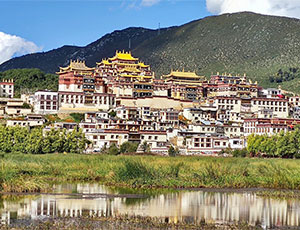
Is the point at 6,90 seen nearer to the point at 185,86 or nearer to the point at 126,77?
the point at 126,77

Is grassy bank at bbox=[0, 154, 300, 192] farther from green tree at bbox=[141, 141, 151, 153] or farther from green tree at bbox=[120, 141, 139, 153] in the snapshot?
green tree at bbox=[141, 141, 151, 153]

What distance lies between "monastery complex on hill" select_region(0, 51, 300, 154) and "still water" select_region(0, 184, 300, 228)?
41432mm

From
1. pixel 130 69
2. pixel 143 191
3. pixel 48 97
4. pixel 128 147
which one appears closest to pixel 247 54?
pixel 130 69

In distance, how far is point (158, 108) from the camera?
10006 cm

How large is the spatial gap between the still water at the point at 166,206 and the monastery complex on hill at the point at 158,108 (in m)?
41.4

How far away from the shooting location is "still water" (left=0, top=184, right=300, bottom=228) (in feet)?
94.1

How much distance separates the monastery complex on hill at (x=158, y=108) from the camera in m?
83.6

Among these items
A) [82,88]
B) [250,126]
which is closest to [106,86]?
[82,88]

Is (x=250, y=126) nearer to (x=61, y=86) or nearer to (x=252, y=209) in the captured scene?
(x=61, y=86)

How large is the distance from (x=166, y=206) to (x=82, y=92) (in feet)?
226

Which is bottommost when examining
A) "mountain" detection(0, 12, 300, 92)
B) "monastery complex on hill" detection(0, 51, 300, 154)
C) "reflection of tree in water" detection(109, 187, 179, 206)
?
"reflection of tree in water" detection(109, 187, 179, 206)

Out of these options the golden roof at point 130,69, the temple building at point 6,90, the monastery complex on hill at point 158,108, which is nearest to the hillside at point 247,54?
the monastery complex on hill at point 158,108

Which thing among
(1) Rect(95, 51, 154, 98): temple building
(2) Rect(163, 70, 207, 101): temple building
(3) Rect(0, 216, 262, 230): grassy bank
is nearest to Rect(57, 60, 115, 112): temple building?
(1) Rect(95, 51, 154, 98): temple building

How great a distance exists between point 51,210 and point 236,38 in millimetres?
171083
